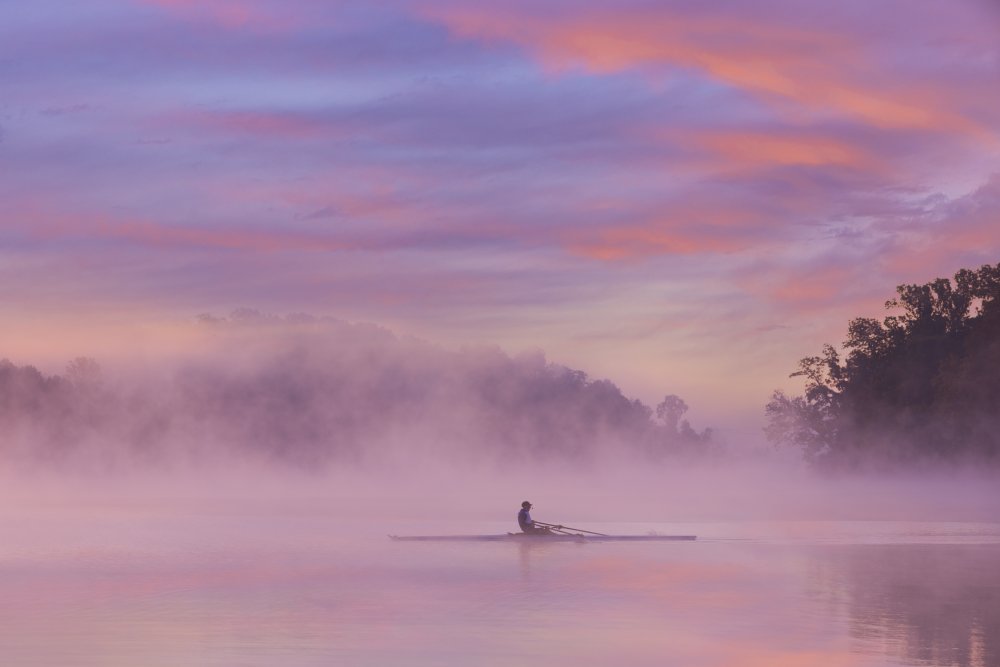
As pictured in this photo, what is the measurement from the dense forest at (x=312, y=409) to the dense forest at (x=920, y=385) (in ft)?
221

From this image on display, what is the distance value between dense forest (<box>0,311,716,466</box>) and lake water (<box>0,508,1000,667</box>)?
9426 cm

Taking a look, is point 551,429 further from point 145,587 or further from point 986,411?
point 145,587

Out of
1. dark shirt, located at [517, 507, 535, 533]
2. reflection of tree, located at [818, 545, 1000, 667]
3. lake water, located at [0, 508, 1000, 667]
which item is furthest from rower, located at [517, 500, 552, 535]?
reflection of tree, located at [818, 545, 1000, 667]

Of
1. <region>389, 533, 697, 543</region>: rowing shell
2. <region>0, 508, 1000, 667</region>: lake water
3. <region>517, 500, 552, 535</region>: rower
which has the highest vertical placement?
<region>517, 500, 552, 535</region>: rower

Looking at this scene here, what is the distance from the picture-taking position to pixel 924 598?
32.5 meters

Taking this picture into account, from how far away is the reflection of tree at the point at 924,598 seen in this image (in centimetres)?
2498

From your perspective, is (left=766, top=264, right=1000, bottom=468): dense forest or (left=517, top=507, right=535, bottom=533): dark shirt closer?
(left=517, top=507, right=535, bottom=533): dark shirt

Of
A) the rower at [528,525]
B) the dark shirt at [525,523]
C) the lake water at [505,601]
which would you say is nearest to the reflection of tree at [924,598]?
the lake water at [505,601]

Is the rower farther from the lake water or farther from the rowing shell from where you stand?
the lake water

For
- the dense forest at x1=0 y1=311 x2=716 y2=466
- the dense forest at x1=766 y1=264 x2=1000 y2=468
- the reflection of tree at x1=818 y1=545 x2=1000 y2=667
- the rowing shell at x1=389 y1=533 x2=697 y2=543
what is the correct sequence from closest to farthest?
the reflection of tree at x1=818 y1=545 x2=1000 y2=667 → the rowing shell at x1=389 y1=533 x2=697 y2=543 → the dense forest at x1=766 y1=264 x2=1000 y2=468 → the dense forest at x1=0 y1=311 x2=716 y2=466

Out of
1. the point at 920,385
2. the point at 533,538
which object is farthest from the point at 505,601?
the point at 920,385

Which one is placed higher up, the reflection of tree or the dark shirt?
the dark shirt

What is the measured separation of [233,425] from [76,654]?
138 metres

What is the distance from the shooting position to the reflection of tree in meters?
25.0
